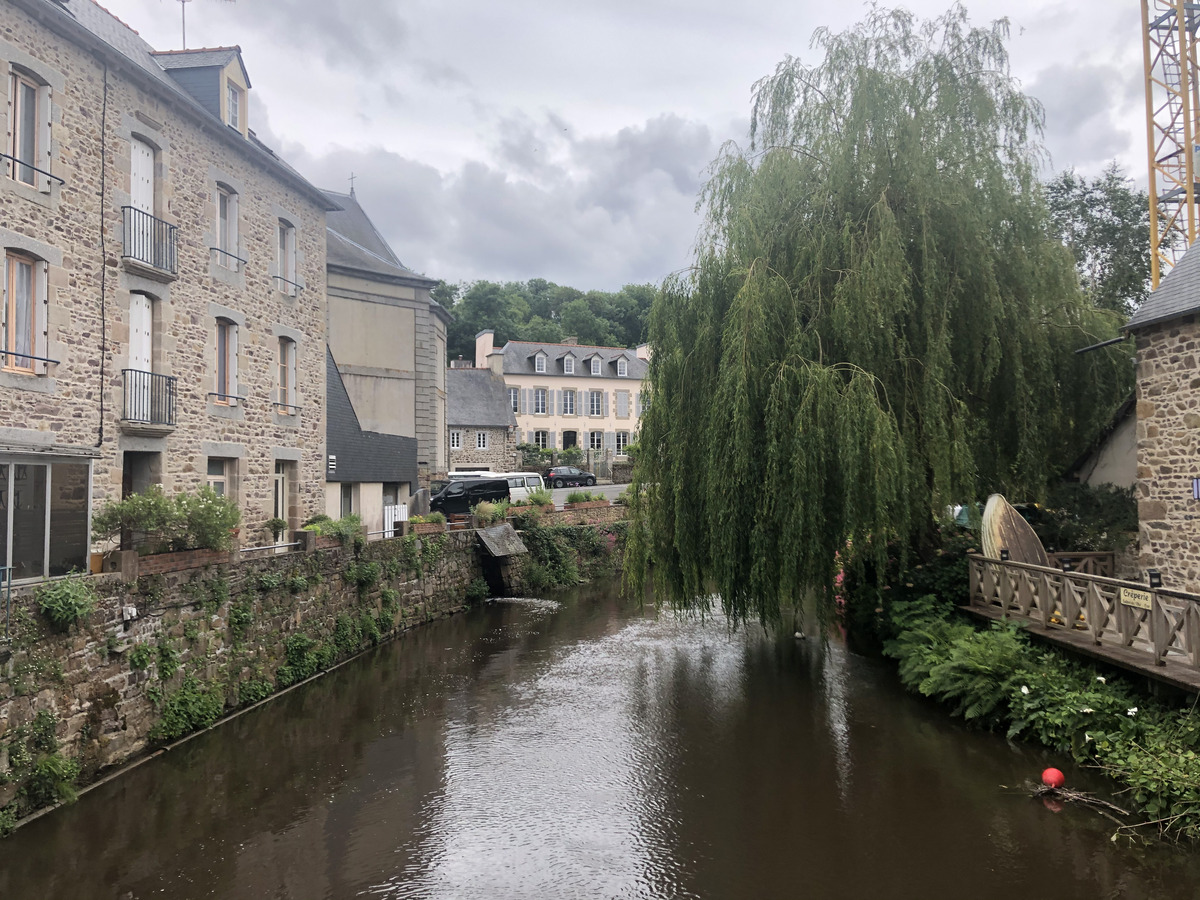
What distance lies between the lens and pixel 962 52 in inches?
467

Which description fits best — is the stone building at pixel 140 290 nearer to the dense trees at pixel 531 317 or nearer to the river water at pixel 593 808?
the river water at pixel 593 808

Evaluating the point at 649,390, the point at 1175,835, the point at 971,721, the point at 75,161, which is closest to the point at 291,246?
the point at 75,161

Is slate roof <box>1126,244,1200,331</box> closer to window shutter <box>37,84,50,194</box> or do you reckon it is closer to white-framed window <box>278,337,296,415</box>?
window shutter <box>37,84,50,194</box>

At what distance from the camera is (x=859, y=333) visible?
34.0ft

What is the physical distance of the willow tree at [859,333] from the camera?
395 inches

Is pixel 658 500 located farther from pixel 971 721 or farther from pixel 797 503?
pixel 971 721

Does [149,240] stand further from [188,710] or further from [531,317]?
[531,317]

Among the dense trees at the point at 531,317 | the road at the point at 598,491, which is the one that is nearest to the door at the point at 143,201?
the road at the point at 598,491

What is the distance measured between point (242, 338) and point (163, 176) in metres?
2.92

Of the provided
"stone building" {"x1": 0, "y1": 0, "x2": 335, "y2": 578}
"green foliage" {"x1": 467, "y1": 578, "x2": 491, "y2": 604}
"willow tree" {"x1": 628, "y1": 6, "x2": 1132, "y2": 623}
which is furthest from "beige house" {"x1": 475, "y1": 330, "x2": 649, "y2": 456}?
"willow tree" {"x1": 628, "y1": 6, "x2": 1132, "y2": 623}

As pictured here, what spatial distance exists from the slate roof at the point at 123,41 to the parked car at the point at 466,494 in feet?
37.1

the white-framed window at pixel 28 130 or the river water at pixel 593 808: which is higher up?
the white-framed window at pixel 28 130

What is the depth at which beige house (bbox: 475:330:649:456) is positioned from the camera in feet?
136

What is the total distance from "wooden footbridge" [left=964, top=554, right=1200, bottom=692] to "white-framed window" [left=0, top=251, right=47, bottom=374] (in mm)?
12230
